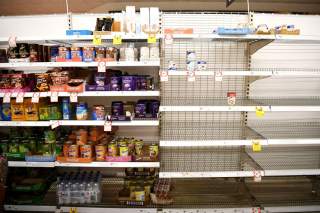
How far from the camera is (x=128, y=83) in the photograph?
2828 millimetres

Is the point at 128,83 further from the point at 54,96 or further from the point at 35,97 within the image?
Result: the point at 35,97

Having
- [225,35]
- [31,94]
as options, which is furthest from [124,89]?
[225,35]

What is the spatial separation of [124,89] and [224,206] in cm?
158

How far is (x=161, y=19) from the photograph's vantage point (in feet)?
10.5

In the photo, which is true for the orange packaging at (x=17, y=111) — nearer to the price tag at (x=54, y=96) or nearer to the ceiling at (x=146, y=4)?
the price tag at (x=54, y=96)

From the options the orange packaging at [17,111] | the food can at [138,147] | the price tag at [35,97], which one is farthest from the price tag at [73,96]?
the food can at [138,147]

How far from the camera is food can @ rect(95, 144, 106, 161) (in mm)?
2955

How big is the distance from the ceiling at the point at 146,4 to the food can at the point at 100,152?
5.36 feet

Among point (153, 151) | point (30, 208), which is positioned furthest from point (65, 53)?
point (30, 208)

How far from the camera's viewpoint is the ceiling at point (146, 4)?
339 centimetres

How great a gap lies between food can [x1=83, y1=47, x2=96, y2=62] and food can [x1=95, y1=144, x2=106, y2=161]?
0.88 metres

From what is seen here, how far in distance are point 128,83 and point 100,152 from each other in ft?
2.53

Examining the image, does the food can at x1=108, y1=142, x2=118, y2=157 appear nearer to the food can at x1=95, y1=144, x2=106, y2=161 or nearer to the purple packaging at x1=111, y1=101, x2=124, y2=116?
the food can at x1=95, y1=144, x2=106, y2=161

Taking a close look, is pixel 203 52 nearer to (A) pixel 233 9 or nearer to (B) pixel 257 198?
(A) pixel 233 9
